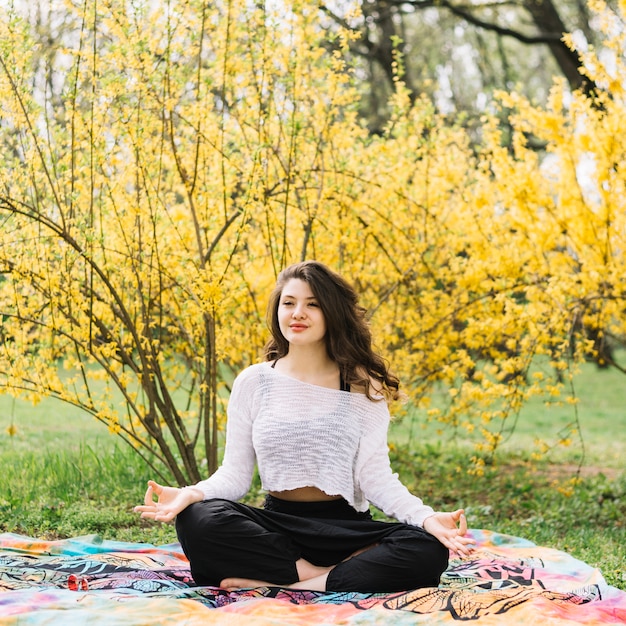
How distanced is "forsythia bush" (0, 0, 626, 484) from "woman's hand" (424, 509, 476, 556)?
4.80 ft

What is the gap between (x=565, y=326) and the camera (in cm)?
437

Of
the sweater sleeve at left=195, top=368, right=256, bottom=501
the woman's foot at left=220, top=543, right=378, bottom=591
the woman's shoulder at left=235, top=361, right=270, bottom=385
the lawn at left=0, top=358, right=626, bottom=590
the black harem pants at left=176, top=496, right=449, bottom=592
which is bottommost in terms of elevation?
the lawn at left=0, top=358, right=626, bottom=590

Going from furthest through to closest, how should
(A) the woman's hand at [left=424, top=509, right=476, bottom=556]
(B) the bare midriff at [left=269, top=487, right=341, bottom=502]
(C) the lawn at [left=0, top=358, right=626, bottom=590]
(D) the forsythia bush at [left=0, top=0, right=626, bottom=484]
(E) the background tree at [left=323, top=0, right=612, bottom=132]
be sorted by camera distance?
1. (E) the background tree at [left=323, top=0, right=612, bottom=132]
2. (C) the lawn at [left=0, top=358, right=626, bottom=590]
3. (D) the forsythia bush at [left=0, top=0, right=626, bottom=484]
4. (B) the bare midriff at [left=269, top=487, right=341, bottom=502]
5. (A) the woman's hand at [left=424, top=509, right=476, bottom=556]

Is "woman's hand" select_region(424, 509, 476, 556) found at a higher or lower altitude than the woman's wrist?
lower

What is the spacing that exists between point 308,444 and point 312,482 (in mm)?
120

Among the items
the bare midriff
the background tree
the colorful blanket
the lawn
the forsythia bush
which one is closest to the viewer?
the colorful blanket

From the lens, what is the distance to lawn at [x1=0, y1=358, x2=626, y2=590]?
387 centimetres

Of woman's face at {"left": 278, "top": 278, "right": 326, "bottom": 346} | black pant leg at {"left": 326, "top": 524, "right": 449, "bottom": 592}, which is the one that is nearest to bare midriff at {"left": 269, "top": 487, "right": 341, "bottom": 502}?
black pant leg at {"left": 326, "top": 524, "right": 449, "bottom": 592}

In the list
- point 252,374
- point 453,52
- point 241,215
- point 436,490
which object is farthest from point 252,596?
point 453,52

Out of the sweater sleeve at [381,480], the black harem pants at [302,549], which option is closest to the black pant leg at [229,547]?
the black harem pants at [302,549]

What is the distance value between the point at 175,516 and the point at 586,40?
10.2 metres

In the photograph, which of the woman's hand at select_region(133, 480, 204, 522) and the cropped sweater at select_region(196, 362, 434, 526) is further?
the cropped sweater at select_region(196, 362, 434, 526)

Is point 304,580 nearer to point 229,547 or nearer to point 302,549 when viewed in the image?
point 302,549

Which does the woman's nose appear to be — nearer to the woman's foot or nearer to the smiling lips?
the smiling lips
